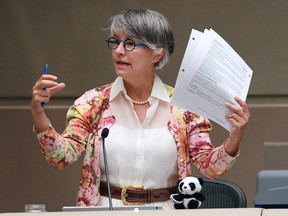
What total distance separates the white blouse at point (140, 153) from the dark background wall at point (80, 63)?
2.33 meters

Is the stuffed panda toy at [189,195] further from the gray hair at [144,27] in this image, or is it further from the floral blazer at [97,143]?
the gray hair at [144,27]

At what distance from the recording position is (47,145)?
17.9ft

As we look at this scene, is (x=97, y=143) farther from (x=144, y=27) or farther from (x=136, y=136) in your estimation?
(x=144, y=27)

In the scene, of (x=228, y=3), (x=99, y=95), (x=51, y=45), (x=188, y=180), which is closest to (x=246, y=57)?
(x=228, y=3)

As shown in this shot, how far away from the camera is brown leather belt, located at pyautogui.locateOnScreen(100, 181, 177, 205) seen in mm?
5539

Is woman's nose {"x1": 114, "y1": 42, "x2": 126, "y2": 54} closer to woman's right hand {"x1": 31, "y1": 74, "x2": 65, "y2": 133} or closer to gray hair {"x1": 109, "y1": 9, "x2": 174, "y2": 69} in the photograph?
gray hair {"x1": 109, "y1": 9, "x2": 174, "y2": 69}

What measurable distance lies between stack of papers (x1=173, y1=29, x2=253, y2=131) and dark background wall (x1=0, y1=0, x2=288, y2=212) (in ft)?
8.35


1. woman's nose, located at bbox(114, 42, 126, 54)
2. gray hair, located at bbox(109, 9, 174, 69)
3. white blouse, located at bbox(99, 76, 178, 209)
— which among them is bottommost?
white blouse, located at bbox(99, 76, 178, 209)

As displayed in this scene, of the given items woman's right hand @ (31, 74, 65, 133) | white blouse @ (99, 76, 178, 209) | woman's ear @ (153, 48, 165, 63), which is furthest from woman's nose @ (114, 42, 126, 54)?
woman's right hand @ (31, 74, 65, 133)

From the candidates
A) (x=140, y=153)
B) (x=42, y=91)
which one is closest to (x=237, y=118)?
(x=140, y=153)

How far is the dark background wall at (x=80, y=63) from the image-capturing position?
799 centimetres

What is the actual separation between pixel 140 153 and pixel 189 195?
1.86 ft

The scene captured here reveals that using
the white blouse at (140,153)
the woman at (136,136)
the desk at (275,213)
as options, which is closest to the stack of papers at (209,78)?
the woman at (136,136)

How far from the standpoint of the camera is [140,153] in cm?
560
